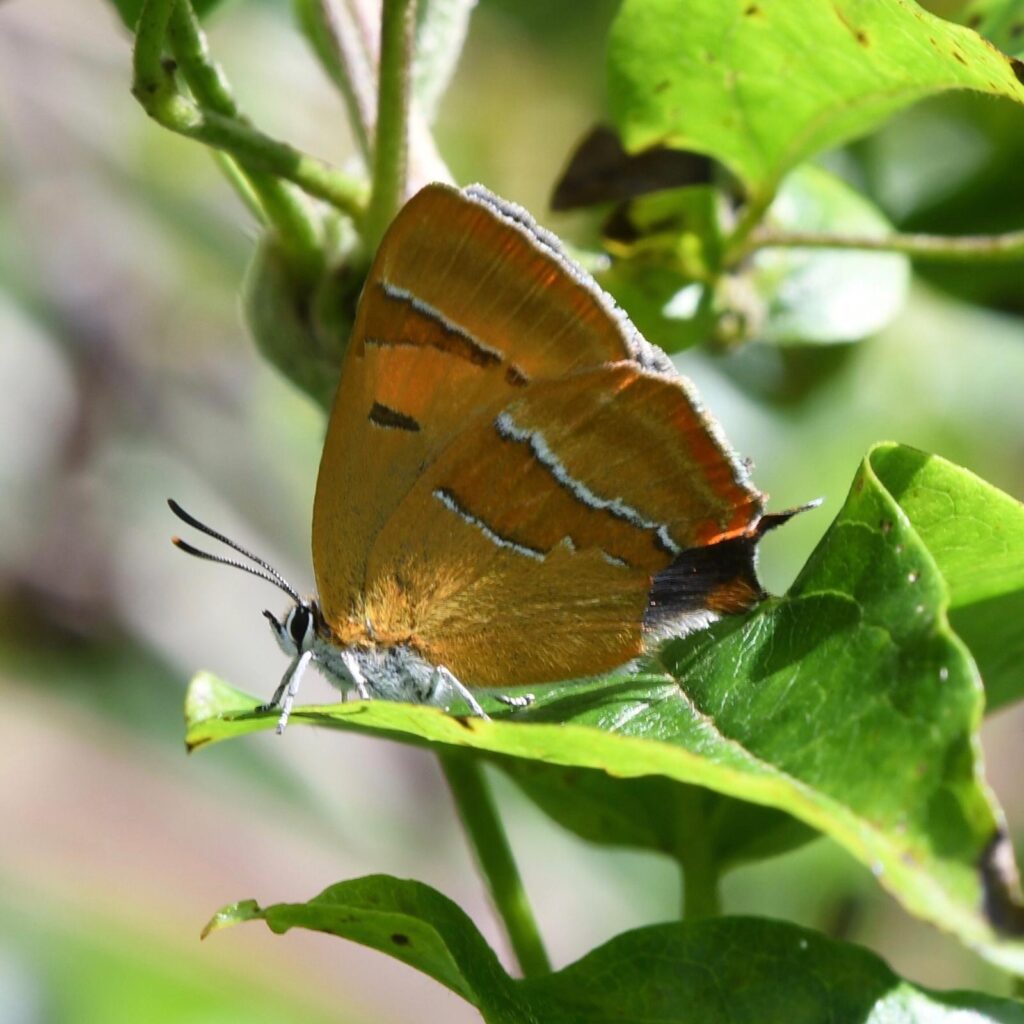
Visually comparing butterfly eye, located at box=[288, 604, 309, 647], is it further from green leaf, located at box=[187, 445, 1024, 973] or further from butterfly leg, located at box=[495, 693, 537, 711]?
green leaf, located at box=[187, 445, 1024, 973]

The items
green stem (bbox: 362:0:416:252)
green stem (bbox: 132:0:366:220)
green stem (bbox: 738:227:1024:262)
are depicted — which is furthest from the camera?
green stem (bbox: 738:227:1024:262)

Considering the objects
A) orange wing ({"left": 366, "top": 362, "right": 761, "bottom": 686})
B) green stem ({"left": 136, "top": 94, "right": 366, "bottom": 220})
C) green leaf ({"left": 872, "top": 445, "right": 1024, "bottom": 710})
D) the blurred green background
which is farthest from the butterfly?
the blurred green background

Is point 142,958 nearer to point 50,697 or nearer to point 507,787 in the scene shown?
point 507,787

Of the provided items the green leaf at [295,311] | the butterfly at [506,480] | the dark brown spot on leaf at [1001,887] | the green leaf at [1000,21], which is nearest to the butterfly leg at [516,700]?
the butterfly at [506,480]

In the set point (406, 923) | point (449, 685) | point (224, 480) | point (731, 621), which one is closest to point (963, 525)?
point (731, 621)

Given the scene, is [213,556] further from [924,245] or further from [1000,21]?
[1000,21]

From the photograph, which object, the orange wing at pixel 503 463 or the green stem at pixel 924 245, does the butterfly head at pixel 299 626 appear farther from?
the green stem at pixel 924 245
